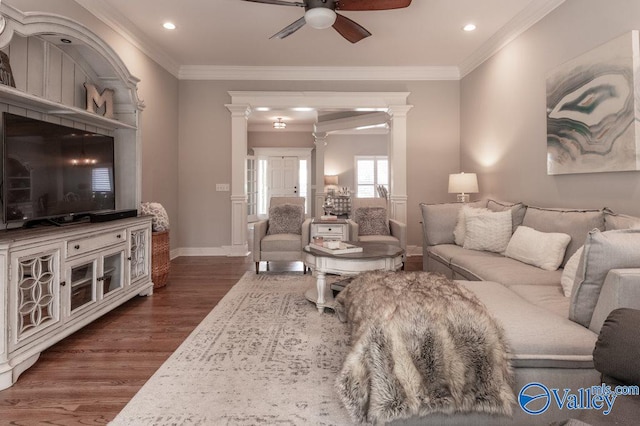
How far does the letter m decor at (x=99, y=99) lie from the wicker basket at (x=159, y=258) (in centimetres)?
123

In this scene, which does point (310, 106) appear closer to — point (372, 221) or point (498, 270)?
point (372, 221)

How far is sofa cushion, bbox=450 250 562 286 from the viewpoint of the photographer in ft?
8.04

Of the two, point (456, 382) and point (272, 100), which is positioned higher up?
point (272, 100)

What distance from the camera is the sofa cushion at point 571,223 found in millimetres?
2578

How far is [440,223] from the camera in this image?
400cm

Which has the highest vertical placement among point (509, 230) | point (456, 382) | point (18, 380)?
point (509, 230)

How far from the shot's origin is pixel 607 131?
2770mm

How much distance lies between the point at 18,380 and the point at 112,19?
3.54 meters

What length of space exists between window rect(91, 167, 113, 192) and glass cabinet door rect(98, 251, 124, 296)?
606 millimetres

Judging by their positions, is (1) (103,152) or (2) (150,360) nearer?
(2) (150,360)

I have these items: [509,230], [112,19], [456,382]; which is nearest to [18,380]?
[456,382]

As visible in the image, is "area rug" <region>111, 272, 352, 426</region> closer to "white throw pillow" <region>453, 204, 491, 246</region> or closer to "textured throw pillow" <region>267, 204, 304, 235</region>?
"white throw pillow" <region>453, 204, 491, 246</region>

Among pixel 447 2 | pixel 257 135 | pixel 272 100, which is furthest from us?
pixel 257 135

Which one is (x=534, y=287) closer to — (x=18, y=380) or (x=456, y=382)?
(x=456, y=382)
